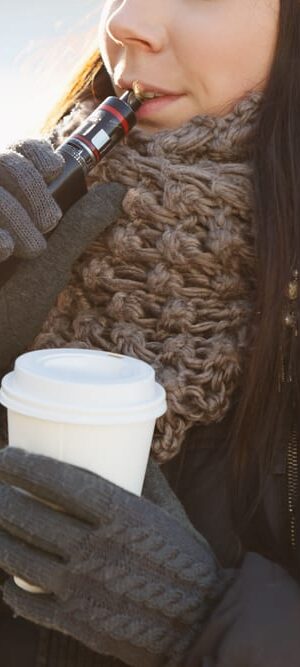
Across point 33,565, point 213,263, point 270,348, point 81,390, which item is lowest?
point 270,348

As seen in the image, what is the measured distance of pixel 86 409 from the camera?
770 mm

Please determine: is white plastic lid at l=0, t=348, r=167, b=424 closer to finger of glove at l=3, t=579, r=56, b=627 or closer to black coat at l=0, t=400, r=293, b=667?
finger of glove at l=3, t=579, r=56, b=627

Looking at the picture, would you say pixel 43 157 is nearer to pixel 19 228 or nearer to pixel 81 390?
pixel 19 228

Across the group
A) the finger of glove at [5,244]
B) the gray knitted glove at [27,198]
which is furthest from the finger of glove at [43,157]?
the finger of glove at [5,244]

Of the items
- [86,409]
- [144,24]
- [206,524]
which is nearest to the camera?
[86,409]

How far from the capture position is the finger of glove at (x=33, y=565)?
81 centimetres

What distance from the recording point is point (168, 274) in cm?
118

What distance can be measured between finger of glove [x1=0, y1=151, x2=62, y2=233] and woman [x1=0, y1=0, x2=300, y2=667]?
174mm

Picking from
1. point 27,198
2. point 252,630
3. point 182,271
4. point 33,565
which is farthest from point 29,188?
point 252,630

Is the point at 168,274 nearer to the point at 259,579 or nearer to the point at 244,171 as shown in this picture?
the point at 244,171

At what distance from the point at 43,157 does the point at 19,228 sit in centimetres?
12

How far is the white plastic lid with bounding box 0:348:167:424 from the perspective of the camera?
0.77 meters

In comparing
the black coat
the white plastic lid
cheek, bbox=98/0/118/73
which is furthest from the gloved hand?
cheek, bbox=98/0/118/73

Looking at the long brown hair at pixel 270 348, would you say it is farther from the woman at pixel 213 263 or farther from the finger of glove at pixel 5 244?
the finger of glove at pixel 5 244
